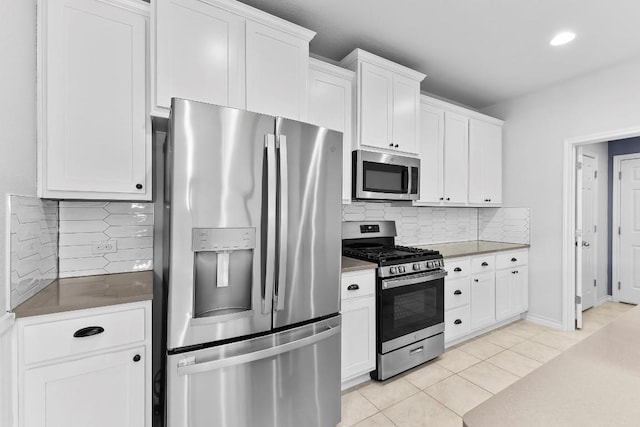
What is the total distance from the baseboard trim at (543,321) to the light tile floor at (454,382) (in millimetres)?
87

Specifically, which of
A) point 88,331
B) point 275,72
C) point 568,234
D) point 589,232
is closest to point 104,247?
point 88,331

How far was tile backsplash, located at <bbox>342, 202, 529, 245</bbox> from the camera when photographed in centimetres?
311

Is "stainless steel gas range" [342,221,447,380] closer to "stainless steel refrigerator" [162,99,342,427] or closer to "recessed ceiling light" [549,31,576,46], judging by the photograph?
"stainless steel refrigerator" [162,99,342,427]

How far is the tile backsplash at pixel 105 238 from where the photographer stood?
5.98ft

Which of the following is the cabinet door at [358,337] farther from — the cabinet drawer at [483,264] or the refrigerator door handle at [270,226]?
the cabinet drawer at [483,264]

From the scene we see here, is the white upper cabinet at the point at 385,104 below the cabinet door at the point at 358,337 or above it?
above

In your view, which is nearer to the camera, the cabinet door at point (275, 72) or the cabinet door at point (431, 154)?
the cabinet door at point (275, 72)

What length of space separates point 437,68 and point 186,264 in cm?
300

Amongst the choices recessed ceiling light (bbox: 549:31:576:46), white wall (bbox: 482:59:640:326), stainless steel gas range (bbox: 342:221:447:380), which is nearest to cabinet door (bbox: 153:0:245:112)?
stainless steel gas range (bbox: 342:221:447:380)

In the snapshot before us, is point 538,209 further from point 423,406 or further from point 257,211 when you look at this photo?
point 257,211

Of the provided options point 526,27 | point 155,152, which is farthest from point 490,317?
point 155,152

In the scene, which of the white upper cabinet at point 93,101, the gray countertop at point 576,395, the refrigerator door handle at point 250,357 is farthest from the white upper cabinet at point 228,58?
the gray countertop at point 576,395

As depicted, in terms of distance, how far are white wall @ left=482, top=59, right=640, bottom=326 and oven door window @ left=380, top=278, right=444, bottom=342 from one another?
71.3 inches

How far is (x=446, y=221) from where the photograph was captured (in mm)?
3779
